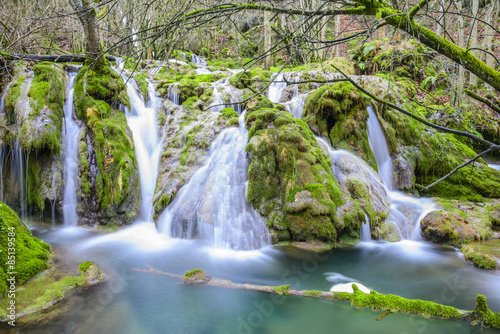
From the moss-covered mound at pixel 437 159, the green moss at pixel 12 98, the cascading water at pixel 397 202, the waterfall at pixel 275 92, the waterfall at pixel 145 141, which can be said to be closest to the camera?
the cascading water at pixel 397 202

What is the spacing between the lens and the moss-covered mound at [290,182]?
5.95 metres

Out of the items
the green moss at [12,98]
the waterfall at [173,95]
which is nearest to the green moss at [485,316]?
the green moss at [12,98]

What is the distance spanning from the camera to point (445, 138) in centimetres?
932

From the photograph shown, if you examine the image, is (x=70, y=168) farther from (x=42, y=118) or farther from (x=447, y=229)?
(x=447, y=229)

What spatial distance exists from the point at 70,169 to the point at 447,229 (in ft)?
29.9

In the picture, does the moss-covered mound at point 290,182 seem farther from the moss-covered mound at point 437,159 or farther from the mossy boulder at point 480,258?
the moss-covered mound at point 437,159

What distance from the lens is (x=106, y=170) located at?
23.7ft

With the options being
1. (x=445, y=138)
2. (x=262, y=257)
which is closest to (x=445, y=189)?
(x=445, y=138)

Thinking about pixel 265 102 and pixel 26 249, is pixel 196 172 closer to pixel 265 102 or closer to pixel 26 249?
pixel 265 102

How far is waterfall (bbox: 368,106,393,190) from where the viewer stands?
839cm

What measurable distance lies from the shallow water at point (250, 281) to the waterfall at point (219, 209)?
0.28 meters

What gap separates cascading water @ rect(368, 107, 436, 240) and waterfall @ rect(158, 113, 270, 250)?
3294 millimetres

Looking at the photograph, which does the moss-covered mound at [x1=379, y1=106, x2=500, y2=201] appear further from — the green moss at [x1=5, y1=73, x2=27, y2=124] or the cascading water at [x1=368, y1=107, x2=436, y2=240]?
the green moss at [x1=5, y1=73, x2=27, y2=124]

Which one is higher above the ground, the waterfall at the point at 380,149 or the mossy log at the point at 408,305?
the waterfall at the point at 380,149
